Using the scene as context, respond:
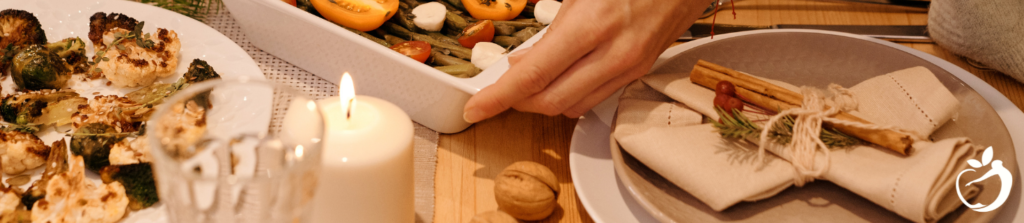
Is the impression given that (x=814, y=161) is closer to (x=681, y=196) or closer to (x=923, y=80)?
(x=681, y=196)

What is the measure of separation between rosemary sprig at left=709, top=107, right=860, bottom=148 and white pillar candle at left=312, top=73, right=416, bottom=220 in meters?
0.38

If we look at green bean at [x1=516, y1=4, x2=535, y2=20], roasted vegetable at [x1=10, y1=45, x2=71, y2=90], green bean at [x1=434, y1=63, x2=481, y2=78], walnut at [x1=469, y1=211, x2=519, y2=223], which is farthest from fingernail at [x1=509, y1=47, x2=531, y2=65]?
roasted vegetable at [x1=10, y1=45, x2=71, y2=90]

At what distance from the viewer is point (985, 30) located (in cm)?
118

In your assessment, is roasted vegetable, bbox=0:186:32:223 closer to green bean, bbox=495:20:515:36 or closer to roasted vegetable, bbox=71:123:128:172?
roasted vegetable, bbox=71:123:128:172

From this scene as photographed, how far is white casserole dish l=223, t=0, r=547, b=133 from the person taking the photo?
89 centimetres

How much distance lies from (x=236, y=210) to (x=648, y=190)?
43cm

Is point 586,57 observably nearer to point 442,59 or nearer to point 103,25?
point 442,59

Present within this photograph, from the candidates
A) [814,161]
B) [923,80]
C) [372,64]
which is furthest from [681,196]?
[372,64]

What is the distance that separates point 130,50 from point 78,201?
14.5 inches

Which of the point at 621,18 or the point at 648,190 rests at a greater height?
the point at 621,18

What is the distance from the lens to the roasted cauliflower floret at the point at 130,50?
38.2 inches

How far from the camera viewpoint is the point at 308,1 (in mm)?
1195
